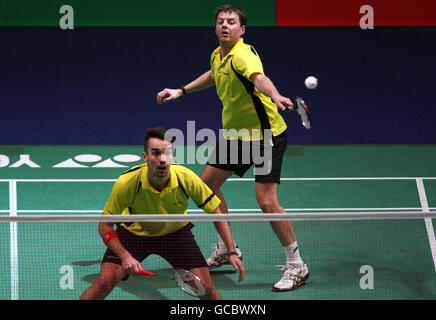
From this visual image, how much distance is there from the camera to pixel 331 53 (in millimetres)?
8727

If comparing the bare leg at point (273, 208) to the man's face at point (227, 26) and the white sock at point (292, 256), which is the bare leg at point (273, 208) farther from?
the man's face at point (227, 26)

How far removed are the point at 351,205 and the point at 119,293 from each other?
9.80 ft

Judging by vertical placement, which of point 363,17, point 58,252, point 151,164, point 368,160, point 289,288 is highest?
point 363,17

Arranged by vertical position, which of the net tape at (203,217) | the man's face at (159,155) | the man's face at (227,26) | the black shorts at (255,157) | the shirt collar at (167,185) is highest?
the man's face at (227,26)

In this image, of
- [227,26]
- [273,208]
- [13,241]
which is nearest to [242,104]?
[227,26]

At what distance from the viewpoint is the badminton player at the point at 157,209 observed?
4.03 metres

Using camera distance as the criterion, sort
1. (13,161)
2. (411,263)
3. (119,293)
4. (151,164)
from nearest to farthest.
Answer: (151,164)
(119,293)
(411,263)
(13,161)

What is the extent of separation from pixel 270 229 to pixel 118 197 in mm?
2136

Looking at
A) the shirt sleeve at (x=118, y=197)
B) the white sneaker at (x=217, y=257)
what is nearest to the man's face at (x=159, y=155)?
the shirt sleeve at (x=118, y=197)

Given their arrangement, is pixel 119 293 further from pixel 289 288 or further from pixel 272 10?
pixel 272 10

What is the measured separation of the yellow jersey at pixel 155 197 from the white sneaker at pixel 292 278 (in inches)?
36.7

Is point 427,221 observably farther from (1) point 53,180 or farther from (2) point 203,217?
(1) point 53,180

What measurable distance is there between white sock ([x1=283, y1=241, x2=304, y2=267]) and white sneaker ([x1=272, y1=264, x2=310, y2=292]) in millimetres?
35

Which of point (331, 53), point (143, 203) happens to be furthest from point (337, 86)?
point (143, 203)
